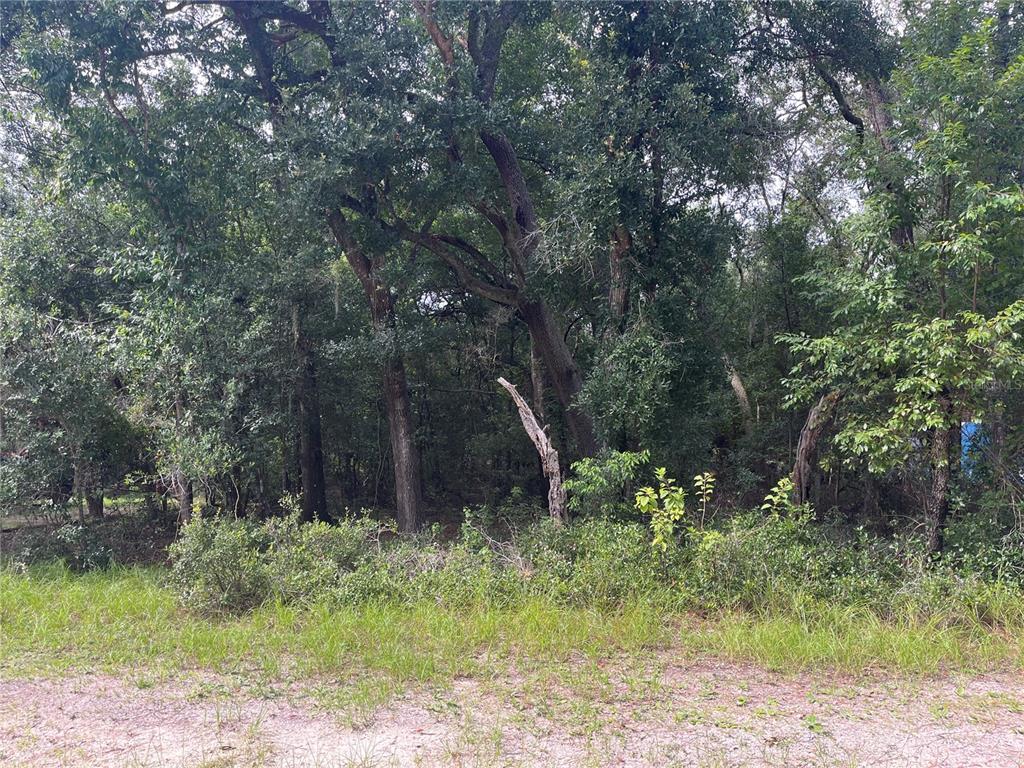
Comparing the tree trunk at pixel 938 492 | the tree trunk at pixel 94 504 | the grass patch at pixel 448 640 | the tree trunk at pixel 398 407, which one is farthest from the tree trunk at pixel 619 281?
the tree trunk at pixel 94 504

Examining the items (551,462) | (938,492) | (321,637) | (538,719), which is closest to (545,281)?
(551,462)

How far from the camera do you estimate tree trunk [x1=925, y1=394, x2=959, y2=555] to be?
6.77 metres

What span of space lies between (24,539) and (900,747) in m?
10.2

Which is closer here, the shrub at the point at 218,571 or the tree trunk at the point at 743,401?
the shrub at the point at 218,571

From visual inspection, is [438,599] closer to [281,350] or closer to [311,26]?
[281,350]

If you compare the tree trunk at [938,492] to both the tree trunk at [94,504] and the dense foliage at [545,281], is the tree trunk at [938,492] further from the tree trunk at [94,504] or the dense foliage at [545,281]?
the tree trunk at [94,504]

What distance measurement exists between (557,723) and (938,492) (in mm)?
4983

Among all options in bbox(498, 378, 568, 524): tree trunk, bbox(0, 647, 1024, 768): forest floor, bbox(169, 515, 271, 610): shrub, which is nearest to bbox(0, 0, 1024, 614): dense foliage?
bbox(169, 515, 271, 610): shrub

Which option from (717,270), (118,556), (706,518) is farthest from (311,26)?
(706,518)

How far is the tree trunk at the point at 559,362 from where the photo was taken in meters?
10.4

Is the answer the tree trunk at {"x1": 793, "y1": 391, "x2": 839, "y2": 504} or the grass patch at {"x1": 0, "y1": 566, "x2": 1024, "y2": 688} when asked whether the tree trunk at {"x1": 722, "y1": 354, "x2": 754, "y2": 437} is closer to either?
the tree trunk at {"x1": 793, "y1": 391, "x2": 839, "y2": 504}

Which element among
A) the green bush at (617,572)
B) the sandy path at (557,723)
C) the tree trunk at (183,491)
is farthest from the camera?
the tree trunk at (183,491)

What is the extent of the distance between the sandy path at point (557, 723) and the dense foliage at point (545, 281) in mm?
1438

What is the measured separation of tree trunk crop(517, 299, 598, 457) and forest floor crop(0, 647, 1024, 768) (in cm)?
534
